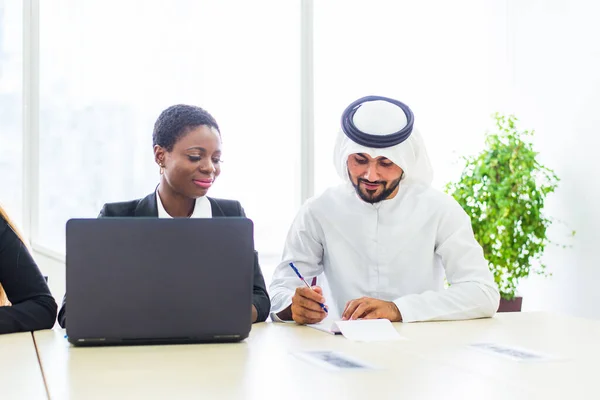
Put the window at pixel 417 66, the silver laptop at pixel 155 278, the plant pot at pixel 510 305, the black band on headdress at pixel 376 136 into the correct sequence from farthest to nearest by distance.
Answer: the window at pixel 417 66 → the plant pot at pixel 510 305 → the black band on headdress at pixel 376 136 → the silver laptop at pixel 155 278

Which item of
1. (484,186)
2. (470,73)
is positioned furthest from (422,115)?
(484,186)

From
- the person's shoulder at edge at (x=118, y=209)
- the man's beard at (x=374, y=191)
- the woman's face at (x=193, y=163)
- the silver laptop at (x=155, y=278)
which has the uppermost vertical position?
the woman's face at (x=193, y=163)

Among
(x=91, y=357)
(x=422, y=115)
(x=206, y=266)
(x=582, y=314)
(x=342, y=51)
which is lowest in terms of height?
(x=582, y=314)

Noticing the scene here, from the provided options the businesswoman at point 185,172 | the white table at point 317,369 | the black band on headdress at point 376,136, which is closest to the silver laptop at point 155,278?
the white table at point 317,369

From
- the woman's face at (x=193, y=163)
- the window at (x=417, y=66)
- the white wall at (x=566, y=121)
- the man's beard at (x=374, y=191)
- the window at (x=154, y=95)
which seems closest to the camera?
the woman's face at (x=193, y=163)

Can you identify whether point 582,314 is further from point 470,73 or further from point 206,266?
point 206,266

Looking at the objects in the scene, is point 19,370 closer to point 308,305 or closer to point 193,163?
point 308,305

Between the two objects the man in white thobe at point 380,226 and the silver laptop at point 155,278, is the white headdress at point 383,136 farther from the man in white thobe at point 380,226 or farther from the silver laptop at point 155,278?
the silver laptop at point 155,278

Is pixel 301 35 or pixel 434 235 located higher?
pixel 301 35

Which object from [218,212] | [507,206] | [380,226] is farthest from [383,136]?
[507,206]

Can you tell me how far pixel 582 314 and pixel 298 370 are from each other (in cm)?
357

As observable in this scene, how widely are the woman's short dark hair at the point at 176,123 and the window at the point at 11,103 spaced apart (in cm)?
239

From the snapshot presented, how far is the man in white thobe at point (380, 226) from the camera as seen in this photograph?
279cm

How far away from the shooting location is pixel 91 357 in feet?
5.79
